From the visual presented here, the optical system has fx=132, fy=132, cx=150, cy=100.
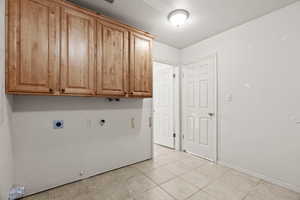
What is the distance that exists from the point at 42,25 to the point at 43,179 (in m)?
1.91

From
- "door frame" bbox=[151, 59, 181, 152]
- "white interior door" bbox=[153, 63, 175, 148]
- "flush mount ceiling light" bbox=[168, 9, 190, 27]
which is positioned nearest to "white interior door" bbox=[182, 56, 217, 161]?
"door frame" bbox=[151, 59, 181, 152]

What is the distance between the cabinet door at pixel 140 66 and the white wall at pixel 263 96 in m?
1.42

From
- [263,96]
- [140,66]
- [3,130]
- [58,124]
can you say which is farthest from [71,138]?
[263,96]

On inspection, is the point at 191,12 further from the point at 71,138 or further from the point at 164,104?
the point at 71,138

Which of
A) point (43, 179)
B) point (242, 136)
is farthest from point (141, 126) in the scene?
point (242, 136)

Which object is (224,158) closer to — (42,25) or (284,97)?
(284,97)

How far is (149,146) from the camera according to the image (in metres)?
2.78

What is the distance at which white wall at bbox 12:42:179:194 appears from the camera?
1.64 meters

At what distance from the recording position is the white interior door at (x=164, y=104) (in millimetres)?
3512

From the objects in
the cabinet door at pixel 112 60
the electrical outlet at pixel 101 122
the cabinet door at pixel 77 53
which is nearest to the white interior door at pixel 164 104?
the cabinet door at pixel 112 60

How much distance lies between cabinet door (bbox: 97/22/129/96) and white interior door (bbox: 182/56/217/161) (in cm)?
169

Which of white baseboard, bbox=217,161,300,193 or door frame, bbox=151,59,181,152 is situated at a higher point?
door frame, bbox=151,59,181,152

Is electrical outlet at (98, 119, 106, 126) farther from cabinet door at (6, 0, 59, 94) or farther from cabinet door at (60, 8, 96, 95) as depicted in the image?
cabinet door at (6, 0, 59, 94)

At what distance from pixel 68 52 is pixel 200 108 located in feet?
8.59
